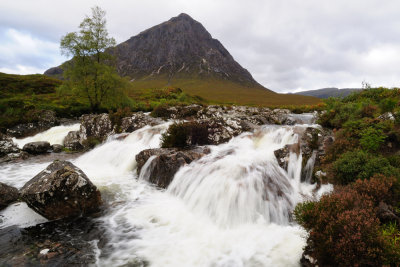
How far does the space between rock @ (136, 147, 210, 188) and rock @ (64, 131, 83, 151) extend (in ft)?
37.0

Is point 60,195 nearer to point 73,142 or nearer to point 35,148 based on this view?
point 35,148

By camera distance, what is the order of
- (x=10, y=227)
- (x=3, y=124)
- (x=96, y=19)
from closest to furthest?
(x=10, y=227), (x=3, y=124), (x=96, y=19)

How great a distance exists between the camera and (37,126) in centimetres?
2575

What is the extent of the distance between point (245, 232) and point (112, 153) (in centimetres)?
1216

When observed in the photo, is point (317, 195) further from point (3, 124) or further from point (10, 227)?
point (3, 124)

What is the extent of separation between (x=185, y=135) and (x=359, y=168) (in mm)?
9753

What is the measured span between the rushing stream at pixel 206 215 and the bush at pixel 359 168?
3.49ft

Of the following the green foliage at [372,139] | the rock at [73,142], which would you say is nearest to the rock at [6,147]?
the rock at [73,142]

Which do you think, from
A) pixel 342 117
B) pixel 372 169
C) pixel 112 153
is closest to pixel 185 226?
pixel 372 169

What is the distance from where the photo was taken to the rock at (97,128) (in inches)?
818

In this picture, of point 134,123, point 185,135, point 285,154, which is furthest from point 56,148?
point 285,154

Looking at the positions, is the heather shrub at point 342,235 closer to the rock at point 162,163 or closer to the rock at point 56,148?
the rock at point 162,163

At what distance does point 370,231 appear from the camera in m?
4.15

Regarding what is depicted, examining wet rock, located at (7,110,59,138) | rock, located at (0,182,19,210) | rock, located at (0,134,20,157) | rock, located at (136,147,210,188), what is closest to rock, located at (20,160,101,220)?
rock, located at (0,182,19,210)
